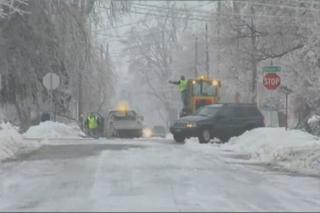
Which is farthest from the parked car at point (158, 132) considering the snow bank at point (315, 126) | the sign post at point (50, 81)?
the sign post at point (50, 81)

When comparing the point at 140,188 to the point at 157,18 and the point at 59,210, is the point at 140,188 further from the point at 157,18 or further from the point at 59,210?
the point at 157,18

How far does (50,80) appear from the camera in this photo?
30.9 m

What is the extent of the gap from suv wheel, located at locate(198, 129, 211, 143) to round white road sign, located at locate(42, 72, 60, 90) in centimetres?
650

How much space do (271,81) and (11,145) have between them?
949 centimetres

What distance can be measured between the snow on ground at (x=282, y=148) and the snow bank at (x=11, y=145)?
6865mm

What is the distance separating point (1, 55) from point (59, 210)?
17.9 metres

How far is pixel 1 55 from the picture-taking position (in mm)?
28391

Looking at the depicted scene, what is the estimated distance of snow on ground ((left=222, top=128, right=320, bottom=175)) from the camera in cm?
→ 1909

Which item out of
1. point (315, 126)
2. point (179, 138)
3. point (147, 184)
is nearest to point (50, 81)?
point (179, 138)

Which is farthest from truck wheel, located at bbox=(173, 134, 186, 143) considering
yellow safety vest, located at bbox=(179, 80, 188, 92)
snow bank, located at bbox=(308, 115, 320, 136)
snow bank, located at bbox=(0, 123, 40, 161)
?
yellow safety vest, located at bbox=(179, 80, 188, 92)

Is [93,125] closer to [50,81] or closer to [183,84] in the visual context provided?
[183,84]

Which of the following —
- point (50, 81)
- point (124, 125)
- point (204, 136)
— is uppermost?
point (50, 81)

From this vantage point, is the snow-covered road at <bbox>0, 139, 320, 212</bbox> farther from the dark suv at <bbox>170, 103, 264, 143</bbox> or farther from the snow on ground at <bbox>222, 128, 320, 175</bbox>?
the dark suv at <bbox>170, 103, 264, 143</bbox>

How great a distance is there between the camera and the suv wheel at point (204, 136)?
2997 cm
